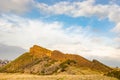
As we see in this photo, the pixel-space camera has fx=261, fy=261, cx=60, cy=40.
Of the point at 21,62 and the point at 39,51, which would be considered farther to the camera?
the point at 39,51

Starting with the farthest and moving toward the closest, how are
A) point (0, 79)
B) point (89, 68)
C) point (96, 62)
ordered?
point (96, 62), point (89, 68), point (0, 79)

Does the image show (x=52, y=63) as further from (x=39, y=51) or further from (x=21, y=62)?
(x=21, y=62)

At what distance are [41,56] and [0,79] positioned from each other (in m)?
29.2

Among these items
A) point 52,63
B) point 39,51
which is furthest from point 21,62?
point 52,63

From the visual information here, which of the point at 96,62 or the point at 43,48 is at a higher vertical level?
the point at 43,48

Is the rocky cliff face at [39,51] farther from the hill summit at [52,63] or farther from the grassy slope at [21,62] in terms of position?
the grassy slope at [21,62]

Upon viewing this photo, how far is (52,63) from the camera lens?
223 ft

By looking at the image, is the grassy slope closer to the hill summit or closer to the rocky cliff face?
the hill summit

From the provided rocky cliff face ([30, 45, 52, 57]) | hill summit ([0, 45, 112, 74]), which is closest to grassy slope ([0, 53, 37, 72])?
hill summit ([0, 45, 112, 74])

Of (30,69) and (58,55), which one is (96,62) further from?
(30,69)

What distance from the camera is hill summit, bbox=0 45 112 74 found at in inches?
2448

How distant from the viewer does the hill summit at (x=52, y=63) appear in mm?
62191

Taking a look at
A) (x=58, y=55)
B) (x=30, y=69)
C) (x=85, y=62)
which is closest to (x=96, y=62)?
(x=85, y=62)

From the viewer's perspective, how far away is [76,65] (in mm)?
64500
